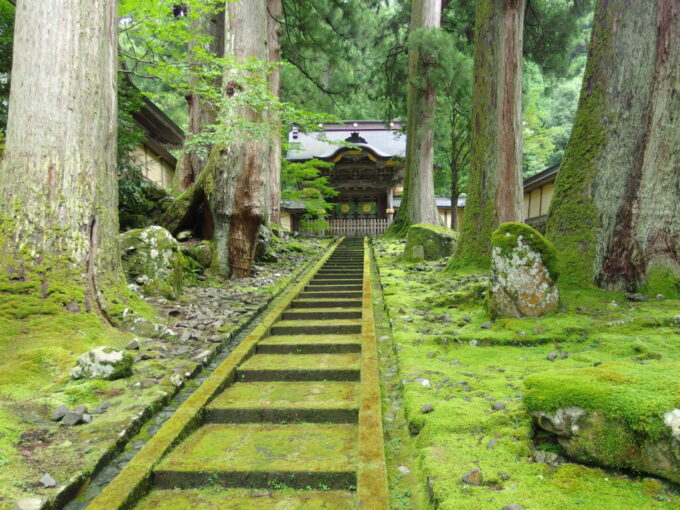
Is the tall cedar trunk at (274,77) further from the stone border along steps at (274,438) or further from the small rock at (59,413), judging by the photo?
the small rock at (59,413)

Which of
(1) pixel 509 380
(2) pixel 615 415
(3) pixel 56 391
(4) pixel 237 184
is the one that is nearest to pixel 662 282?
(1) pixel 509 380

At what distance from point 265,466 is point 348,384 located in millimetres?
1292

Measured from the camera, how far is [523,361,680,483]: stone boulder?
1.80 meters

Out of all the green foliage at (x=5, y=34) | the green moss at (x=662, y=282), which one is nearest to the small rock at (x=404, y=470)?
the green moss at (x=662, y=282)

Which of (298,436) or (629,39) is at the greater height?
(629,39)

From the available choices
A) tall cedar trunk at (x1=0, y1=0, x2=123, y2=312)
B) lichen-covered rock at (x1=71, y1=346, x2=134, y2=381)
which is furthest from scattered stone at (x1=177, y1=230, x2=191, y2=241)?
lichen-covered rock at (x1=71, y1=346, x2=134, y2=381)

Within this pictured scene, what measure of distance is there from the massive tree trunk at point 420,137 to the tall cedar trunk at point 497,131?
6.27 m

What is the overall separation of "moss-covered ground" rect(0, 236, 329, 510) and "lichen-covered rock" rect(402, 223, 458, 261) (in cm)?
663

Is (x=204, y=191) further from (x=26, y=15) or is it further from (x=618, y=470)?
(x=618, y=470)

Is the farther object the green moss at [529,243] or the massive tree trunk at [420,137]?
the massive tree trunk at [420,137]

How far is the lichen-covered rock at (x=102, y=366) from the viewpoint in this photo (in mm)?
3178

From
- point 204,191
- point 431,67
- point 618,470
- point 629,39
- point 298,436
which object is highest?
point 431,67

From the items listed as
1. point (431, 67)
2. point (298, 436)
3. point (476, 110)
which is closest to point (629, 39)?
point (476, 110)

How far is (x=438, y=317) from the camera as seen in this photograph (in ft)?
16.2
